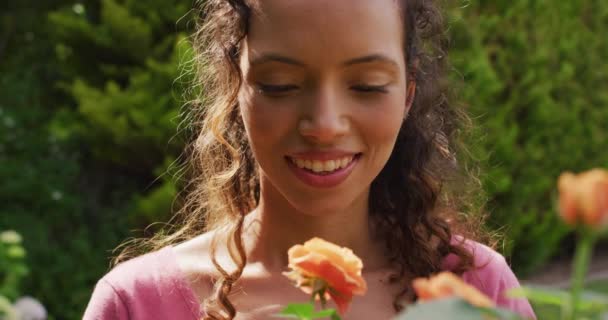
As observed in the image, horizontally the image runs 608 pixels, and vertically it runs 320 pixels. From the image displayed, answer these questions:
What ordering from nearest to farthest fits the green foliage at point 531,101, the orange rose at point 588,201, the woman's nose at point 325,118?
the orange rose at point 588,201 → the woman's nose at point 325,118 → the green foliage at point 531,101

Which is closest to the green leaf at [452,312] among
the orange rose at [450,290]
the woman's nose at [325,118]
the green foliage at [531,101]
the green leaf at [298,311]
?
the orange rose at [450,290]

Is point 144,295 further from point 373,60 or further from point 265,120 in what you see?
point 373,60

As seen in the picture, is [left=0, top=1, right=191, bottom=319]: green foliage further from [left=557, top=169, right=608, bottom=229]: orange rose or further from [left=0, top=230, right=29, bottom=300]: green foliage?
[left=557, top=169, right=608, bottom=229]: orange rose

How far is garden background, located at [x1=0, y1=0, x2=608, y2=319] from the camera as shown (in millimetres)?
4184

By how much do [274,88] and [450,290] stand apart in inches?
38.5

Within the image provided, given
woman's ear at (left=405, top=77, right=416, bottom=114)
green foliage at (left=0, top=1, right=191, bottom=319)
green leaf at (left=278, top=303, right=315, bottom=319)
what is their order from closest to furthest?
green leaf at (left=278, top=303, right=315, bottom=319) → woman's ear at (left=405, top=77, right=416, bottom=114) → green foliage at (left=0, top=1, right=191, bottom=319)

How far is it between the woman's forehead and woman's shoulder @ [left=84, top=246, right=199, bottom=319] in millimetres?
531

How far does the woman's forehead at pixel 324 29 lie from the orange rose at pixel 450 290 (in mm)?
881

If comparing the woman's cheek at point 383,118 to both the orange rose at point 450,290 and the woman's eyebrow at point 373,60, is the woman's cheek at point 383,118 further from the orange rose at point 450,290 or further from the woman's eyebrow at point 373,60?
the orange rose at point 450,290

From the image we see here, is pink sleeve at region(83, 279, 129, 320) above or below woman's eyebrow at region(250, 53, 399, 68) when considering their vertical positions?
below

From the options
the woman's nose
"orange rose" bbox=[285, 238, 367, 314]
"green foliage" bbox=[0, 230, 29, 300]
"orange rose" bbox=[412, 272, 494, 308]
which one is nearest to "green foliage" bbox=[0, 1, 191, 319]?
"green foliage" bbox=[0, 230, 29, 300]

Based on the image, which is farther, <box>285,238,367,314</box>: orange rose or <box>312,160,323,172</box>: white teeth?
<box>312,160,323,172</box>: white teeth

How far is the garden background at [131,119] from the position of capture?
165 inches

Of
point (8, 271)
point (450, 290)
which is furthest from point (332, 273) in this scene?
point (8, 271)
